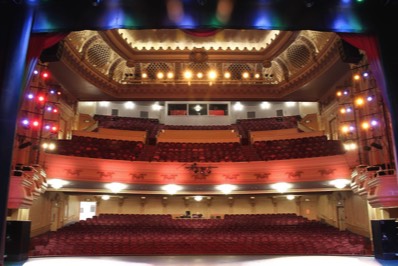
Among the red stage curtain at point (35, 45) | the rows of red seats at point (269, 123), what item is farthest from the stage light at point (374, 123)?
the red stage curtain at point (35, 45)

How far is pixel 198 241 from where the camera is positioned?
985 cm

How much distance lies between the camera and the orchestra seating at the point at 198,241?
9.38 metres

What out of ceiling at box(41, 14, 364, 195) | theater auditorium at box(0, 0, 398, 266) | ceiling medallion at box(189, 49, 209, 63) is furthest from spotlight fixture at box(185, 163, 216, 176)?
ceiling medallion at box(189, 49, 209, 63)

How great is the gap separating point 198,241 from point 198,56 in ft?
26.2

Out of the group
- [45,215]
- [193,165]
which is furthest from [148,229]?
[45,215]

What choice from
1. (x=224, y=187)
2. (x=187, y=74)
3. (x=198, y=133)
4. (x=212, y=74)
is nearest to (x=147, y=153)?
(x=198, y=133)

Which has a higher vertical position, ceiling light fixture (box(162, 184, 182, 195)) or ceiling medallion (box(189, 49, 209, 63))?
ceiling medallion (box(189, 49, 209, 63))

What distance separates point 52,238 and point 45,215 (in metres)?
2.46

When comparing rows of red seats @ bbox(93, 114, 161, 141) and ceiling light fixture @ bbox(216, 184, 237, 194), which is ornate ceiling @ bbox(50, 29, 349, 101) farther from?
ceiling light fixture @ bbox(216, 184, 237, 194)

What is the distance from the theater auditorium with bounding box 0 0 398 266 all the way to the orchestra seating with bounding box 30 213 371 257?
4 cm

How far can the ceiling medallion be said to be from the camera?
14.3 m

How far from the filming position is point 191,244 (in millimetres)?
9789

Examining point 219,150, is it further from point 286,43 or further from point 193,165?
point 286,43

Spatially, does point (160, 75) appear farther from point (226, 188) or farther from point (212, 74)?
point (226, 188)
